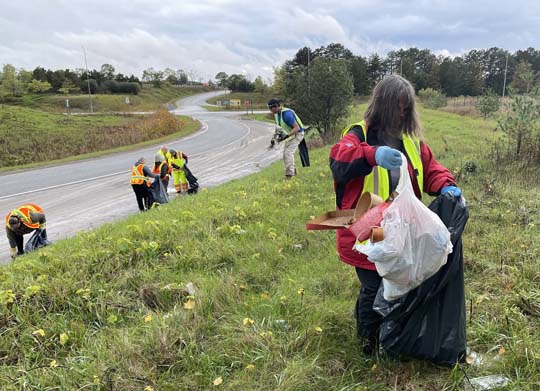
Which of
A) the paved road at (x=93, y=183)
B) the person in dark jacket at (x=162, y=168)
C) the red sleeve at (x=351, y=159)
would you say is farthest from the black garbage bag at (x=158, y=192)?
the red sleeve at (x=351, y=159)

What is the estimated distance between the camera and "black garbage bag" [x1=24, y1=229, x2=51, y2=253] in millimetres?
5965

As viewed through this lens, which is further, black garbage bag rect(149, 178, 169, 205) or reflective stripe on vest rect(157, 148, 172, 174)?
reflective stripe on vest rect(157, 148, 172, 174)

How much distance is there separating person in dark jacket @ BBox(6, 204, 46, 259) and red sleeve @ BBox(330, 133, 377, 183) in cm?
540

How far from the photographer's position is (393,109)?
2248 mm

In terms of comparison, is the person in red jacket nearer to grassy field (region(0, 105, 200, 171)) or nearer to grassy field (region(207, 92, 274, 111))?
grassy field (region(0, 105, 200, 171))

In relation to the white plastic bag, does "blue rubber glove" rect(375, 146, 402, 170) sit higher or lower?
higher

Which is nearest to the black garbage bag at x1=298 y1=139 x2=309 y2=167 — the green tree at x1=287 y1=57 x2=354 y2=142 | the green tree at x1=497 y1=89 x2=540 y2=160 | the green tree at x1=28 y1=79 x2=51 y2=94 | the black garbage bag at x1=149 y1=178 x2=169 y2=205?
the black garbage bag at x1=149 y1=178 x2=169 y2=205

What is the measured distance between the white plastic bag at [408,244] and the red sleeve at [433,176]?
48cm

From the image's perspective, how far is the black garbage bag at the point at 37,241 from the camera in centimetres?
596

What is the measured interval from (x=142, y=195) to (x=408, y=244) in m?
7.10

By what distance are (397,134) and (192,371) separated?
6.19ft

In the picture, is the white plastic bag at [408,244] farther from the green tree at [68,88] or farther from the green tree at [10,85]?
the green tree at [68,88]

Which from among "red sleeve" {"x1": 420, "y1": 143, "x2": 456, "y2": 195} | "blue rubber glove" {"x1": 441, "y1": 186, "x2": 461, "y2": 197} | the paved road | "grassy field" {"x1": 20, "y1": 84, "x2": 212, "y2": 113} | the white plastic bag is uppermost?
"grassy field" {"x1": 20, "y1": 84, "x2": 212, "y2": 113}

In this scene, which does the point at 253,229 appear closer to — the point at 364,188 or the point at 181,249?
the point at 181,249
